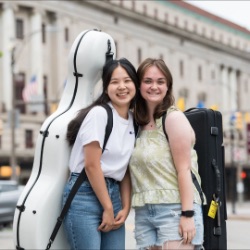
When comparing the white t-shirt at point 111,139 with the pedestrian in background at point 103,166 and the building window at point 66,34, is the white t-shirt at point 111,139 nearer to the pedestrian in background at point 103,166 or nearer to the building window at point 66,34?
the pedestrian in background at point 103,166

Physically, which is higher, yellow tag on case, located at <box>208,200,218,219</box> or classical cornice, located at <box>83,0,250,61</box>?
classical cornice, located at <box>83,0,250,61</box>

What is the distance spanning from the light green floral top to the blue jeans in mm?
204

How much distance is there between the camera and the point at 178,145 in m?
4.19

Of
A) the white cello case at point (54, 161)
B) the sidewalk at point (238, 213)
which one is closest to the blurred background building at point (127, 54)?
the sidewalk at point (238, 213)

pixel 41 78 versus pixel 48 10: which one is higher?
pixel 48 10

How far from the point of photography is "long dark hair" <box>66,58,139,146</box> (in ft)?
14.7

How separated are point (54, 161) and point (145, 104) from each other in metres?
0.67

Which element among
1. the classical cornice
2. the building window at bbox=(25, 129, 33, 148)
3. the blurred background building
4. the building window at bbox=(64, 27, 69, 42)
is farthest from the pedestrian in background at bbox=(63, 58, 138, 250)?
the classical cornice

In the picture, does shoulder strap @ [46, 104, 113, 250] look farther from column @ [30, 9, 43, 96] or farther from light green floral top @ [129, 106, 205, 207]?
column @ [30, 9, 43, 96]

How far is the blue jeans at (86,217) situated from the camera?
4375 mm

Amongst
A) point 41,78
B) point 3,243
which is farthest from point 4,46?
point 3,243

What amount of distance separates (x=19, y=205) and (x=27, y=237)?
0.74 feet

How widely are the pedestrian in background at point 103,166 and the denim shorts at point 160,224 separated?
0.18 meters

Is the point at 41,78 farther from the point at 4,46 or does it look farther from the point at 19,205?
the point at 19,205
